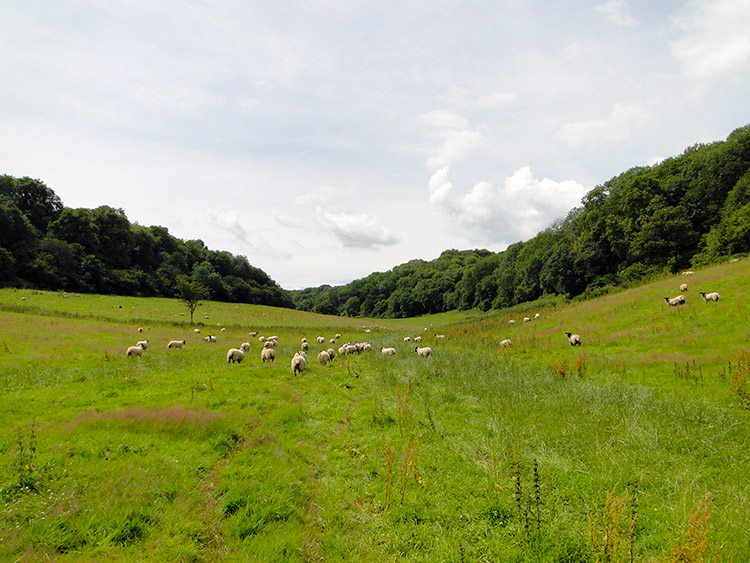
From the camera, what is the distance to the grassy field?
4629 millimetres

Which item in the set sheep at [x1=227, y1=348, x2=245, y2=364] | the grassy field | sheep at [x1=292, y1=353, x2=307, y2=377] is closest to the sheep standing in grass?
sheep at [x1=292, y1=353, x2=307, y2=377]

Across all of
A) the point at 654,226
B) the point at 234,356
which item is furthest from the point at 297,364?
the point at 654,226

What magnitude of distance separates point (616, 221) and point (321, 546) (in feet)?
224

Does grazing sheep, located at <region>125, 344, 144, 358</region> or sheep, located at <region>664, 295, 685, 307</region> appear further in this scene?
sheep, located at <region>664, 295, 685, 307</region>

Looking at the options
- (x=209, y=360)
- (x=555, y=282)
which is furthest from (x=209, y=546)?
(x=555, y=282)

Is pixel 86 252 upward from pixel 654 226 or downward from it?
upward

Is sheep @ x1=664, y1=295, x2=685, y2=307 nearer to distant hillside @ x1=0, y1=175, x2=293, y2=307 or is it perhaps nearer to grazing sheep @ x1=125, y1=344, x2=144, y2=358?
grazing sheep @ x1=125, y1=344, x2=144, y2=358

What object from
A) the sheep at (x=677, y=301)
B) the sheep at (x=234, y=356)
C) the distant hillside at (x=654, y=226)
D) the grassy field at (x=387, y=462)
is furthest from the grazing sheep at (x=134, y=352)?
the distant hillside at (x=654, y=226)

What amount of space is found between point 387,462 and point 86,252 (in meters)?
98.7

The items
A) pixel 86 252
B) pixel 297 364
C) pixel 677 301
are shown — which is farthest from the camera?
pixel 86 252

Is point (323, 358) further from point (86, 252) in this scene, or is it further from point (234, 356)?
point (86, 252)

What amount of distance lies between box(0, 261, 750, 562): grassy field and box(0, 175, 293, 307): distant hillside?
66.2 meters

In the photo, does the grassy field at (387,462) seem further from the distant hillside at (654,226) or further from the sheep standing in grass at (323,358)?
the distant hillside at (654,226)

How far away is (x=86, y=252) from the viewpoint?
7350 centimetres
